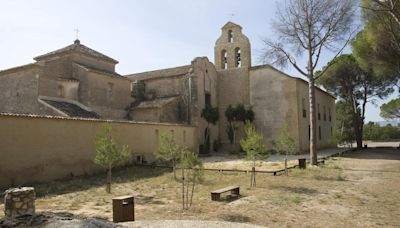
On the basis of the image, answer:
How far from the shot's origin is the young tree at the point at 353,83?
1314 inches

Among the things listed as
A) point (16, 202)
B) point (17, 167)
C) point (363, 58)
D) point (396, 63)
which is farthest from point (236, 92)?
point (16, 202)

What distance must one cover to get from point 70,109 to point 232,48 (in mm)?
17266

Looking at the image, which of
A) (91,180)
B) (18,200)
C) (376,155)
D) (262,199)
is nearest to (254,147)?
(262,199)

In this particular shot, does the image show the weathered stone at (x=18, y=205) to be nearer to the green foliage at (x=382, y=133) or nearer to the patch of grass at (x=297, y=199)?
the patch of grass at (x=297, y=199)

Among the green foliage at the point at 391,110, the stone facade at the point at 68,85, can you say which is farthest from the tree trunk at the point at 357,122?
the stone facade at the point at 68,85

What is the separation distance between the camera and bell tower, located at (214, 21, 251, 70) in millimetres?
31812

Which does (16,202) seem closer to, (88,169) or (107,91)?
(88,169)

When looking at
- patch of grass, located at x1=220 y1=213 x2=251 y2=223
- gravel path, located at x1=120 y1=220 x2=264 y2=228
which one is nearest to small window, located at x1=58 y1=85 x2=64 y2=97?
gravel path, located at x1=120 y1=220 x2=264 y2=228

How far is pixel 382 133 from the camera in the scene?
167ft

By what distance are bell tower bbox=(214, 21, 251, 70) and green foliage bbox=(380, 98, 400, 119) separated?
65.7 feet

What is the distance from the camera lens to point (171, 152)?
535 inches

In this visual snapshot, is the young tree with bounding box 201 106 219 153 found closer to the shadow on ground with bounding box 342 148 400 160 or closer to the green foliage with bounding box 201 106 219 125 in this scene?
the green foliage with bounding box 201 106 219 125

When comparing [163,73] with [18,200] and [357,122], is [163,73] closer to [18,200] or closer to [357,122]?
[357,122]

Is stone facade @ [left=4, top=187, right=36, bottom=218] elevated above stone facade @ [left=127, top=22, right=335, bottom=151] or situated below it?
below
